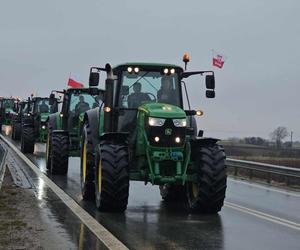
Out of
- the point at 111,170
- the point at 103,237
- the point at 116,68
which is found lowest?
the point at 103,237

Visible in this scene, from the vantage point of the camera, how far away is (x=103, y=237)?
746 cm

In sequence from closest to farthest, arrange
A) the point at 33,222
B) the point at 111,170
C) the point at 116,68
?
the point at 33,222 → the point at 111,170 → the point at 116,68

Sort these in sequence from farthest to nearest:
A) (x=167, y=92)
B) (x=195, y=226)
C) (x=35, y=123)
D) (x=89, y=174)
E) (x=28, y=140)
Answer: (x=35, y=123), (x=28, y=140), (x=89, y=174), (x=167, y=92), (x=195, y=226)

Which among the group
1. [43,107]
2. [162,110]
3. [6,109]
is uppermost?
[6,109]

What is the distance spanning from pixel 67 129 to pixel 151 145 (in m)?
8.75

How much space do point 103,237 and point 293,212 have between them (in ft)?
14.5

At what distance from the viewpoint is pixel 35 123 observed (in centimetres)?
2614

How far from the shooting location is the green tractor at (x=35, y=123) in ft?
76.9

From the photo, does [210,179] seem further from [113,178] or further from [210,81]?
[210,81]

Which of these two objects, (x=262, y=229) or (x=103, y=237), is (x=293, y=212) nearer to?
(x=262, y=229)

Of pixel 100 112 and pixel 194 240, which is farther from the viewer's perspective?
pixel 100 112

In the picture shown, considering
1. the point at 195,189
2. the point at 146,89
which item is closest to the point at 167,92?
the point at 146,89

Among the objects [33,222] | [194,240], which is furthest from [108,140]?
[194,240]

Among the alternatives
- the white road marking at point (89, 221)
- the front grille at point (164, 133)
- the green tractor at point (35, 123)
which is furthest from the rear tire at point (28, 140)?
the front grille at point (164, 133)
